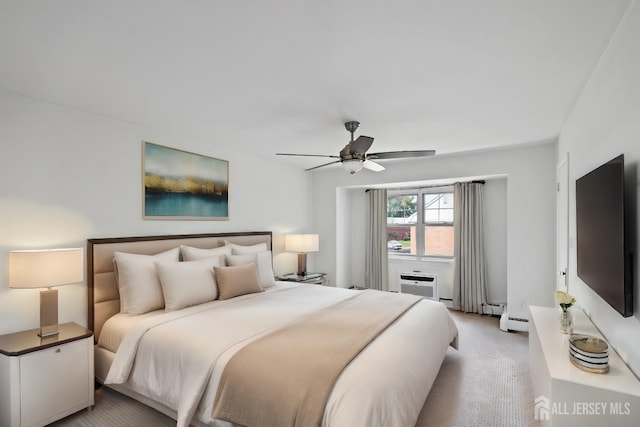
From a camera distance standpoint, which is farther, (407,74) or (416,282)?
(416,282)

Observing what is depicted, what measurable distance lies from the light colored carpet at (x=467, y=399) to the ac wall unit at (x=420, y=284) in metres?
1.79

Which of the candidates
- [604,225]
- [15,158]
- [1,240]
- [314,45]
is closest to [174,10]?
[314,45]

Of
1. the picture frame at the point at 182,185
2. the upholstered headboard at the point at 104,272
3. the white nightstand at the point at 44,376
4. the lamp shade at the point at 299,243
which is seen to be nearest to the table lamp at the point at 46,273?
the white nightstand at the point at 44,376

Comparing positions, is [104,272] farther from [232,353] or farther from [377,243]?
[377,243]

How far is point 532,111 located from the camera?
294cm

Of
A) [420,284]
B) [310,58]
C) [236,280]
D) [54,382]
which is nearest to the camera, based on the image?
[310,58]

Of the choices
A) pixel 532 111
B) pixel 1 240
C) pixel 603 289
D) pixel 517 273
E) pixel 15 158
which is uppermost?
pixel 532 111

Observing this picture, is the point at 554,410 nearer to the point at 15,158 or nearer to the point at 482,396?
the point at 482,396

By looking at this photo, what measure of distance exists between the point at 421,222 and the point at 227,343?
14.8 feet

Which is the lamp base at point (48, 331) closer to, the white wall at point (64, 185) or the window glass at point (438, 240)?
the white wall at point (64, 185)

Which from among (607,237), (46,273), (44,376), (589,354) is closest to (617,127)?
(607,237)

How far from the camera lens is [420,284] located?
5516 mm

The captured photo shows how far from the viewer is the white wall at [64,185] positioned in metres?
2.49

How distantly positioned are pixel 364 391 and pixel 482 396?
1.61 metres
